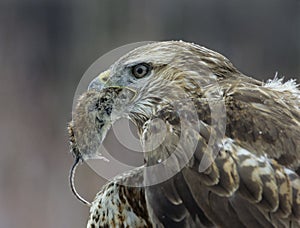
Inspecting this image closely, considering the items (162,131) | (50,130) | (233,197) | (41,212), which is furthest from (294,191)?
(50,130)

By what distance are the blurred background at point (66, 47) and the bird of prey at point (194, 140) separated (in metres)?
3.89

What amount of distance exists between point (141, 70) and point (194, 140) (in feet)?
1.22

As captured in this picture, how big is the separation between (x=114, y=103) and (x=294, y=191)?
0.61m

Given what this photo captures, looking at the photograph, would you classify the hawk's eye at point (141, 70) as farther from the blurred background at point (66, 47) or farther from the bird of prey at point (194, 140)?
the blurred background at point (66, 47)

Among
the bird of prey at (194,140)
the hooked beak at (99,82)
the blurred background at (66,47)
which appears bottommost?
the blurred background at (66,47)

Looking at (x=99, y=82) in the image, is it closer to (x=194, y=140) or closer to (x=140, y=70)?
(x=140, y=70)

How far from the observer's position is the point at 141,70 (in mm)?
2615

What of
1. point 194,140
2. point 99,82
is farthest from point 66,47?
point 194,140

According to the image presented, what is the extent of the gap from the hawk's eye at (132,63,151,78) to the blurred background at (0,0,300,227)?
3879 millimetres

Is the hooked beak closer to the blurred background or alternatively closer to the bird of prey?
the bird of prey

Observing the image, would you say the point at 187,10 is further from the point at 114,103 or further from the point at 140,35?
the point at 114,103

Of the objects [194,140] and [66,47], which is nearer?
[194,140]

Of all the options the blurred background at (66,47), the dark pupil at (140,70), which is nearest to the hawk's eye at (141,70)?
the dark pupil at (140,70)

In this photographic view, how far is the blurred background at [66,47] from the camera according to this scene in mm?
6639
